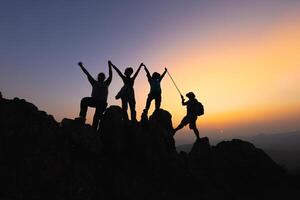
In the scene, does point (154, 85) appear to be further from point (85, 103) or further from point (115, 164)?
point (115, 164)

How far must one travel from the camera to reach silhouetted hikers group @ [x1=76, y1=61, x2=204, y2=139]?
18.9 meters

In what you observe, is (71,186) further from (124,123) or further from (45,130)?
(124,123)

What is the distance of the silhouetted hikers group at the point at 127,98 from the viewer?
1888 cm

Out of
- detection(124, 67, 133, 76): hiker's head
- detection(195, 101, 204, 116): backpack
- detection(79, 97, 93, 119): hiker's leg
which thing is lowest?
detection(195, 101, 204, 116): backpack

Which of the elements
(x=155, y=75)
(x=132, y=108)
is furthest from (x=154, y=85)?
(x=132, y=108)

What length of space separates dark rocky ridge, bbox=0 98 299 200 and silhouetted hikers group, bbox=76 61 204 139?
0.82 meters

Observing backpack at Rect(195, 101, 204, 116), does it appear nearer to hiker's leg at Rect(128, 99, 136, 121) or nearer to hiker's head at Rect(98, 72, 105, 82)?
hiker's leg at Rect(128, 99, 136, 121)

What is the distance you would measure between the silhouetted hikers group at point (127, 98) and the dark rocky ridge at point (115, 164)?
0.82 m

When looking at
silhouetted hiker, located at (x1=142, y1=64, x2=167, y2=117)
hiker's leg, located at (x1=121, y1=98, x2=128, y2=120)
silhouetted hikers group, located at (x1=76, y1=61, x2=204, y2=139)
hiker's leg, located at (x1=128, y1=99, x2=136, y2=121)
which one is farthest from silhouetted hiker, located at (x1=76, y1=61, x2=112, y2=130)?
silhouetted hiker, located at (x1=142, y1=64, x2=167, y2=117)

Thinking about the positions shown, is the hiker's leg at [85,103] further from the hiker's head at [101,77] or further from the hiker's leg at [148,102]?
the hiker's leg at [148,102]

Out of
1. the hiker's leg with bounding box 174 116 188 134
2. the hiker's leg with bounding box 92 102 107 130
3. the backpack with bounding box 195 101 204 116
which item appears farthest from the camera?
the hiker's leg with bounding box 174 116 188 134

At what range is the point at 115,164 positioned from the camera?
20203 mm

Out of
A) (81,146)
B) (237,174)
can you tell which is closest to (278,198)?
(237,174)

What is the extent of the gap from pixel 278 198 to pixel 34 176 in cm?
1663
